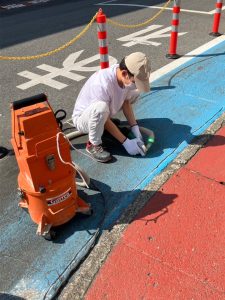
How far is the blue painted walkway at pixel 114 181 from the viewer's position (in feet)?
9.34

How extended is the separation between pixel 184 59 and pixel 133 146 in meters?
3.49

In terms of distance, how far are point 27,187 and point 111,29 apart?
716 cm

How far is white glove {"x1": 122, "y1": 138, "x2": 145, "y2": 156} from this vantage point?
405 centimetres

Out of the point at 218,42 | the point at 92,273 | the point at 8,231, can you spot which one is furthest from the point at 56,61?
the point at 92,273

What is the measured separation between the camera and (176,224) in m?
3.20

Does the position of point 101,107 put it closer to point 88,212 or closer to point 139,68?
point 139,68

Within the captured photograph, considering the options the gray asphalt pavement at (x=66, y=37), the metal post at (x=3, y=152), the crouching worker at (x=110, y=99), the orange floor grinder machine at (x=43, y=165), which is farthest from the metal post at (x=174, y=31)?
the orange floor grinder machine at (x=43, y=165)

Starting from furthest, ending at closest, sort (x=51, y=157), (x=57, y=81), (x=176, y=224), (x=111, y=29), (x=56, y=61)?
(x=111, y=29)
(x=56, y=61)
(x=57, y=81)
(x=176, y=224)
(x=51, y=157)

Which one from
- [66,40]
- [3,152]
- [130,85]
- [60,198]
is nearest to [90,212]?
[60,198]

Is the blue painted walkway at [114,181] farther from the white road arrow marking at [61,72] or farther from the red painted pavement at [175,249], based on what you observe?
the white road arrow marking at [61,72]

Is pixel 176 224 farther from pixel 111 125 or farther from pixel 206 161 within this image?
pixel 111 125

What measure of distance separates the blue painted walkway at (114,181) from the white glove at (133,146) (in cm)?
9

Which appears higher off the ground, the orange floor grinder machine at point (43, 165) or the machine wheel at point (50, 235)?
the orange floor grinder machine at point (43, 165)

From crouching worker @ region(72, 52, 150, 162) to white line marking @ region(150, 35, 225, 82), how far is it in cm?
221
